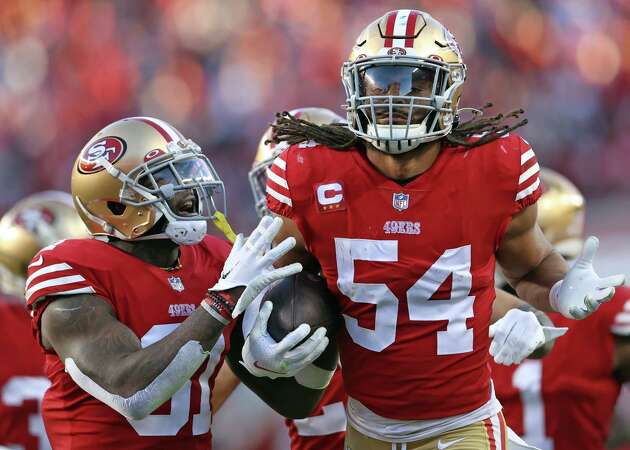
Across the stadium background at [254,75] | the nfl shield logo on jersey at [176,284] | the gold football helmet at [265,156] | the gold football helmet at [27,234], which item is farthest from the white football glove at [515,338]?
the stadium background at [254,75]

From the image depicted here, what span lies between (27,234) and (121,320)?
1869 millimetres

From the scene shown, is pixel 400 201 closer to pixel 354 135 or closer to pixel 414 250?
pixel 414 250

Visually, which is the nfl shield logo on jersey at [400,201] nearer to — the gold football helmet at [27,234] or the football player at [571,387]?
the football player at [571,387]

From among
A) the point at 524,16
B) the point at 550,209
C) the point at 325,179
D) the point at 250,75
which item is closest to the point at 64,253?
the point at 325,179

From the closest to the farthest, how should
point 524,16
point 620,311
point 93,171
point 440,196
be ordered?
point 440,196, point 93,171, point 620,311, point 524,16

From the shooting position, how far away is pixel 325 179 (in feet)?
7.98

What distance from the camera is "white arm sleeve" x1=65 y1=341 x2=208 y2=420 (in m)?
2.25

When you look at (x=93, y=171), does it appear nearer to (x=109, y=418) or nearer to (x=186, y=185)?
(x=186, y=185)

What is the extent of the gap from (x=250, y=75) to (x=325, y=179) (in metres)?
5.19

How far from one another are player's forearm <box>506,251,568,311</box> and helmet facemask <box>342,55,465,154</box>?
50cm

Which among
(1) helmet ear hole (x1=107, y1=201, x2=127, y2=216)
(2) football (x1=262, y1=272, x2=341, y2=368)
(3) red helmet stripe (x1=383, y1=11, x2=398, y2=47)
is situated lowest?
(2) football (x1=262, y1=272, x2=341, y2=368)

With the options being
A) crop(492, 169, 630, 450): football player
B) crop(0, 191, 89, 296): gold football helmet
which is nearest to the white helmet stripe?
crop(492, 169, 630, 450): football player

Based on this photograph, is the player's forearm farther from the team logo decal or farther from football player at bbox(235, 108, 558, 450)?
the team logo decal

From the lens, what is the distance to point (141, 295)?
2.44m
